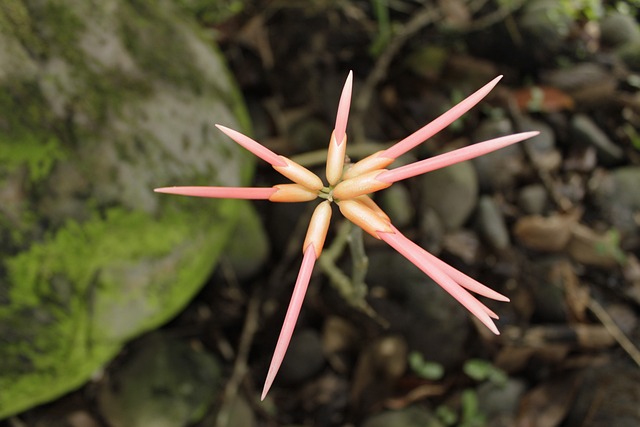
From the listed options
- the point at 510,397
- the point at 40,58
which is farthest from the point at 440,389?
the point at 40,58

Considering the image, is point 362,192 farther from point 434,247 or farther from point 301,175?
point 434,247

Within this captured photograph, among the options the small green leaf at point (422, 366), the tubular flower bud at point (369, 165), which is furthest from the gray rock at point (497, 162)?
the tubular flower bud at point (369, 165)

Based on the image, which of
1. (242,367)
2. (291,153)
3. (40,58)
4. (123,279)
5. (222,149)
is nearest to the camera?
(40,58)

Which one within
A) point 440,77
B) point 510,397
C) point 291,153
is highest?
point 440,77

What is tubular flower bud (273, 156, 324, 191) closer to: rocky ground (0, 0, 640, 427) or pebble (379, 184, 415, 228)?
rocky ground (0, 0, 640, 427)

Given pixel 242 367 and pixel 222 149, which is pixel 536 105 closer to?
pixel 222 149

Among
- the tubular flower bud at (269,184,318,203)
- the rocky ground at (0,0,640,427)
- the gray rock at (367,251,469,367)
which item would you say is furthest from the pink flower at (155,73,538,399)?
the gray rock at (367,251,469,367)

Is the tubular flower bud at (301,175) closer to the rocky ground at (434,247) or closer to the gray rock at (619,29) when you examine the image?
the rocky ground at (434,247)
